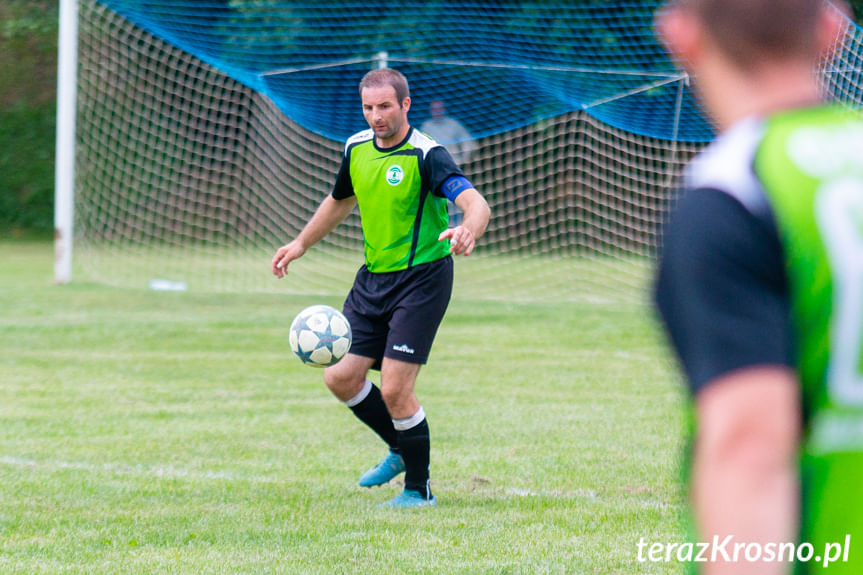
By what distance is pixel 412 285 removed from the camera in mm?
5098

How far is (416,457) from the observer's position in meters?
5.07

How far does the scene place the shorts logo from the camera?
5121 mm

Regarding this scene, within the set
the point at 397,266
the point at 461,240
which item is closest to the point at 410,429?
the point at 397,266

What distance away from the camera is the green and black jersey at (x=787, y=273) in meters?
1.31

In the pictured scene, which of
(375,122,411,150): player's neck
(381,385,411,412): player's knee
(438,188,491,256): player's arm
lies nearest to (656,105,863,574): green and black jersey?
(438,188,491,256): player's arm

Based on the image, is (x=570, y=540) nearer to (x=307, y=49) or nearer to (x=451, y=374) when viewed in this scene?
(x=451, y=374)

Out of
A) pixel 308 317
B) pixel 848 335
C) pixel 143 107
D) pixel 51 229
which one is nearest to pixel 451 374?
pixel 308 317

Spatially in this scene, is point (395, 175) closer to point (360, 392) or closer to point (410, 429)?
point (360, 392)

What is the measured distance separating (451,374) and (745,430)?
24.8 feet

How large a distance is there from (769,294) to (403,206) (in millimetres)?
3880

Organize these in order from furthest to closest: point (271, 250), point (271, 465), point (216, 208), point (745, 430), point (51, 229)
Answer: point (51, 229) → point (216, 208) → point (271, 250) → point (271, 465) → point (745, 430)

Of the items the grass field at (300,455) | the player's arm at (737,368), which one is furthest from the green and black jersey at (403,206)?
the player's arm at (737,368)

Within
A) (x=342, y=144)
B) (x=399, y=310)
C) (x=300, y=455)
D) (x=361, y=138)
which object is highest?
(x=361, y=138)

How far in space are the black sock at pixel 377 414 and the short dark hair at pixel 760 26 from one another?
4.02 m
